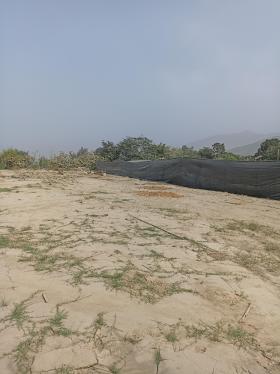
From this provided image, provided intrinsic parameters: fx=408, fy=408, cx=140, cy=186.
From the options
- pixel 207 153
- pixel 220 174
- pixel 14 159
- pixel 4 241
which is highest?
pixel 207 153

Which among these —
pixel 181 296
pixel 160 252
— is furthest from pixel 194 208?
pixel 181 296

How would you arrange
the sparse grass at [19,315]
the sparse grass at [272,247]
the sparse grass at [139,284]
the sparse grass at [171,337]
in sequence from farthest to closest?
the sparse grass at [272,247] < the sparse grass at [139,284] < the sparse grass at [19,315] < the sparse grass at [171,337]

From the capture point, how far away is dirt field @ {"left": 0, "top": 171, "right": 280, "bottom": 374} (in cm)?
251

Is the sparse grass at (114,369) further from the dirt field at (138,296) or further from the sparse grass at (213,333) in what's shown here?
the sparse grass at (213,333)

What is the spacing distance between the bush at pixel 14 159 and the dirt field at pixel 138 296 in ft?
51.8

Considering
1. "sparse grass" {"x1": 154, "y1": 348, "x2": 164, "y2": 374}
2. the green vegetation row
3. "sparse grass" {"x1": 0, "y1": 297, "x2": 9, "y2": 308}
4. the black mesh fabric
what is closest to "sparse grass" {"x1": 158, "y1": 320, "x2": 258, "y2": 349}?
"sparse grass" {"x1": 154, "y1": 348, "x2": 164, "y2": 374}

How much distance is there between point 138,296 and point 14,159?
64.1 feet

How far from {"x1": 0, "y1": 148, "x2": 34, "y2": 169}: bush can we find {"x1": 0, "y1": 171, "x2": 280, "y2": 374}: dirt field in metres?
15.8

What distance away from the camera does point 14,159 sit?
21578mm

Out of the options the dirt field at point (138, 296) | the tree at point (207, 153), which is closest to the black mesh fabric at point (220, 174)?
the dirt field at point (138, 296)

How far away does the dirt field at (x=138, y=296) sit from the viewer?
251 centimetres

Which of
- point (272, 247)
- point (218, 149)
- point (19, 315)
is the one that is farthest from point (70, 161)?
point (19, 315)

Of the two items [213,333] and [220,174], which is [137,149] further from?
[213,333]

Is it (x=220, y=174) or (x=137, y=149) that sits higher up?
(x=137, y=149)
